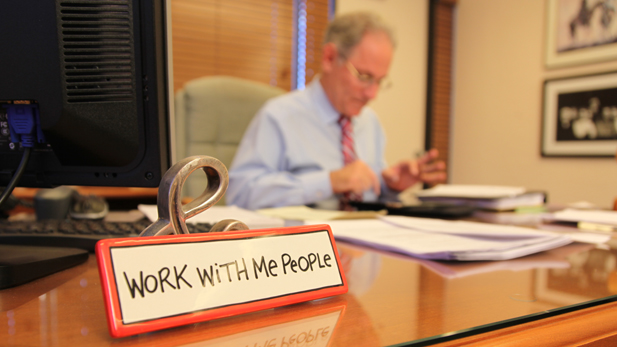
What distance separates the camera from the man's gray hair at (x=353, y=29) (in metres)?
1.46

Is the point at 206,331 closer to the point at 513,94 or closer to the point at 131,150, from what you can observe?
the point at 131,150

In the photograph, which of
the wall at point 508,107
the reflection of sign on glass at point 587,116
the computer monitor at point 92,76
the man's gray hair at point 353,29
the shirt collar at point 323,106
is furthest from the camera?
the wall at point 508,107

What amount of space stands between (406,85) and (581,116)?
109 centimetres

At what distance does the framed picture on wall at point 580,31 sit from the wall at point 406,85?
2.68ft

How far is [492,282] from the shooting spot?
1.34 feet

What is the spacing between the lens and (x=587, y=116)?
2.27 meters

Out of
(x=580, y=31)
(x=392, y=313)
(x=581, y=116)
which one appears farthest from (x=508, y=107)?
(x=392, y=313)

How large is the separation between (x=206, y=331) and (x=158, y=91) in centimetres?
26

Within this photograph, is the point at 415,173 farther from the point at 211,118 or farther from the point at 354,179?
the point at 211,118

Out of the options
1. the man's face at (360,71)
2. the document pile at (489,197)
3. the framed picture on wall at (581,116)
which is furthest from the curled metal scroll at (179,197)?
the framed picture on wall at (581,116)

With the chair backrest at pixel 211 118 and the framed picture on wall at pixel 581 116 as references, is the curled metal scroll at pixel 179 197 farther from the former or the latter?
the framed picture on wall at pixel 581 116

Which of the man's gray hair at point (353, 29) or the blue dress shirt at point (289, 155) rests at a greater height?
the man's gray hair at point (353, 29)

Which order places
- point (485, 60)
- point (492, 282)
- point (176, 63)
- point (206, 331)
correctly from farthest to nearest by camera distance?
point (485, 60) → point (176, 63) → point (492, 282) → point (206, 331)

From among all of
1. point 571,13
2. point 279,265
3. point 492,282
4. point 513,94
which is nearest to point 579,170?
point 513,94
